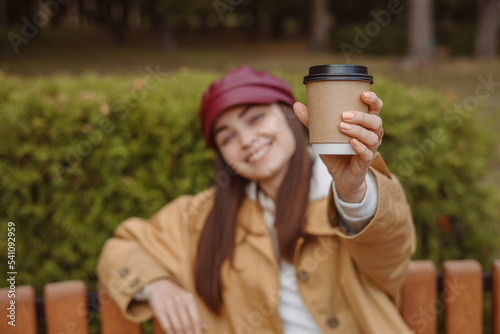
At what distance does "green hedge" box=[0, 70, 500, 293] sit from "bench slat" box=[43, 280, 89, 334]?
2.94 feet

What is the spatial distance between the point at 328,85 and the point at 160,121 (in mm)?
1778

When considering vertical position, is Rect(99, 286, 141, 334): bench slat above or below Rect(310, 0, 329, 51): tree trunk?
below

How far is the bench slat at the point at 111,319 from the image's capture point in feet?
6.44

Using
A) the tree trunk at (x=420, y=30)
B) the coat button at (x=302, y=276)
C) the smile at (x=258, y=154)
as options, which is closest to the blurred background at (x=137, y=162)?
the smile at (x=258, y=154)

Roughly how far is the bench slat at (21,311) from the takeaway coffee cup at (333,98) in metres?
1.33

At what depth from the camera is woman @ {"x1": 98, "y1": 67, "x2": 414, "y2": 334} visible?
73.1 inches

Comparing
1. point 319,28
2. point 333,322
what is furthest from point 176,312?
point 319,28

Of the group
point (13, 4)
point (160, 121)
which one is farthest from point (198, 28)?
point (160, 121)

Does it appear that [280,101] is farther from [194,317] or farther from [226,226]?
[194,317]

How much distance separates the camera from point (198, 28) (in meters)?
35.3

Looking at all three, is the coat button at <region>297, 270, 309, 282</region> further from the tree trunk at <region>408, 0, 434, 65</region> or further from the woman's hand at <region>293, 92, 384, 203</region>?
the tree trunk at <region>408, 0, 434, 65</region>

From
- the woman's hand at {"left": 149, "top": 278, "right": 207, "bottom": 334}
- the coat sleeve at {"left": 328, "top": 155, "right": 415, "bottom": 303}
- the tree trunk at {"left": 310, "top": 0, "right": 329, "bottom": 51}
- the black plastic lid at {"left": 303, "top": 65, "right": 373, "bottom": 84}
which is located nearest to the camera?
the black plastic lid at {"left": 303, "top": 65, "right": 373, "bottom": 84}

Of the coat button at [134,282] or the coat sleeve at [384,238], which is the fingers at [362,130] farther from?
the coat button at [134,282]

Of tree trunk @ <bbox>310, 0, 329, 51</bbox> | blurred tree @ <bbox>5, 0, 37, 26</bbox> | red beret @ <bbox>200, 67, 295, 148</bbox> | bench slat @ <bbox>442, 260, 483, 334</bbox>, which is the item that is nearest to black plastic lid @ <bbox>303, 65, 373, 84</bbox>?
red beret @ <bbox>200, 67, 295, 148</bbox>
